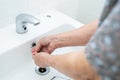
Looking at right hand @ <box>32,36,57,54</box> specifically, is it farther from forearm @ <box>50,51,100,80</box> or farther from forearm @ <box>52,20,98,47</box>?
forearm @ <box>50,51,100,80</box>

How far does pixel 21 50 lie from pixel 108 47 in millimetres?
521

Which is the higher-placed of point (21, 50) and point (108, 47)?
point (21, 50)

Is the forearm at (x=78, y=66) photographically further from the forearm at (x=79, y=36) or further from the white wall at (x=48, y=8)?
the white wall at (x=48, y=8)

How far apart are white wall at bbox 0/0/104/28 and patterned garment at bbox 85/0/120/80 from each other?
0.51m

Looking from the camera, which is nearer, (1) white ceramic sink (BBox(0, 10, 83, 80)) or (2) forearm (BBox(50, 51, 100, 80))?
(2) forearm (BBox(50, 51, 100, 80))

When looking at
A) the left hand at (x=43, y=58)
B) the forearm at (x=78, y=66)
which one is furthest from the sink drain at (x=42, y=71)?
the forearm at (x=78, y=66)

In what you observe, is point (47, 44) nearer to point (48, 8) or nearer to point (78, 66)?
point (48, 8)

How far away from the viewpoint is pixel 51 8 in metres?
0.92

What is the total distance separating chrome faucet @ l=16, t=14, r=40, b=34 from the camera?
0.69m

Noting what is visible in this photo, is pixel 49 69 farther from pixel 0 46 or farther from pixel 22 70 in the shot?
pixel 0 46

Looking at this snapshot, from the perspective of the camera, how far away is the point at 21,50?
2.51ft

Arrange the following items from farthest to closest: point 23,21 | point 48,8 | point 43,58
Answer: point 48,8 → point 23,21 → point 43,58

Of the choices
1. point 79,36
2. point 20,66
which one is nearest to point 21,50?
point 20,66

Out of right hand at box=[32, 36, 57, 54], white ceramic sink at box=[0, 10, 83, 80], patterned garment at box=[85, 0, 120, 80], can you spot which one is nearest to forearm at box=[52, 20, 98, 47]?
right hand at box=[32, 36, 57, 54]
